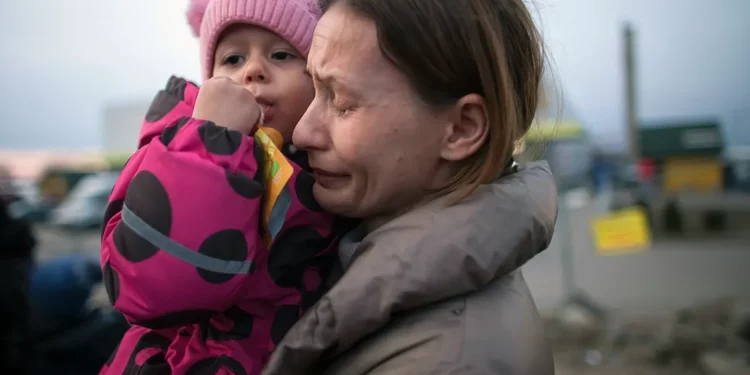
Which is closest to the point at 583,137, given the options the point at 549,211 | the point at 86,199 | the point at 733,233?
the point at 733,233

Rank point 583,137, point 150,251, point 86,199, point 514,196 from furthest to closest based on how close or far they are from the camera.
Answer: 1. point 583,137
2. point 86,199
3. point 514,196
4. point 150,251

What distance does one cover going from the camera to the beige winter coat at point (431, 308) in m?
1.07

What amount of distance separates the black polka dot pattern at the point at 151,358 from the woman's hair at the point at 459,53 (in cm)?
66

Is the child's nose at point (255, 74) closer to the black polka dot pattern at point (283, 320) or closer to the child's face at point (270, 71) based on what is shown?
the child's face at point (270, 71)

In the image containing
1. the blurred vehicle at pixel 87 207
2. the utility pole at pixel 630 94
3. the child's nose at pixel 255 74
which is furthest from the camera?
the blurred vehicle at pixel 87 207

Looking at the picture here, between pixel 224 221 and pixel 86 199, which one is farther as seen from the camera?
pixel 86 199

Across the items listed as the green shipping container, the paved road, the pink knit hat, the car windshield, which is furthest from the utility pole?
the car windshield

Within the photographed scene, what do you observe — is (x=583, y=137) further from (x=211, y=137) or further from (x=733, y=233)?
(x=211, y=137)

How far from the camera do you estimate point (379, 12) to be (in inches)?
46.0

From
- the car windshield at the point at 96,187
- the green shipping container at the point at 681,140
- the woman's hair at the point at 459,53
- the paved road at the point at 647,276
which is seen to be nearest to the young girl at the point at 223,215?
the woman's hair at the point at 459,53

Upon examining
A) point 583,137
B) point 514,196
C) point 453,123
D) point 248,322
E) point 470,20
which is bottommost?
point 583,137

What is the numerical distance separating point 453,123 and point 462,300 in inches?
13.5

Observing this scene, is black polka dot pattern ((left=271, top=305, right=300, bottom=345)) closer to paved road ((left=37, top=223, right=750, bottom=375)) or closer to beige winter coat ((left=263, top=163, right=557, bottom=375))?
beige winter coat ((left=263, top=163, right=557, bottom=375))

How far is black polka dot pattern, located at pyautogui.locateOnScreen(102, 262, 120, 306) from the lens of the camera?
115 centimetres
